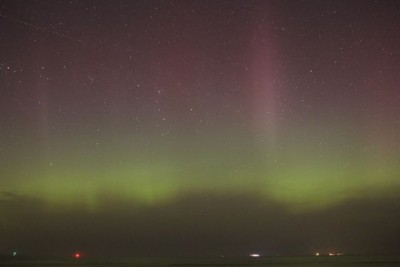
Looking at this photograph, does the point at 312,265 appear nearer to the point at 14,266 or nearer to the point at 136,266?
the point at 136,266

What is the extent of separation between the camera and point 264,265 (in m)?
26.1

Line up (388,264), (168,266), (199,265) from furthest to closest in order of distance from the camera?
(199,265)
(168,266)
(388,264)

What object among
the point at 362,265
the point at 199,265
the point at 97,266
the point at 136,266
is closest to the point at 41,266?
the point at 97,266

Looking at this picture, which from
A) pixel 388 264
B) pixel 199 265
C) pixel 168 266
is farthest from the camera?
pixel 199 265

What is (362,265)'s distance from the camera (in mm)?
23734

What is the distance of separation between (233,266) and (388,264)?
27.2ft

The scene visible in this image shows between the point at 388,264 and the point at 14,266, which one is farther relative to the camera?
the point at 14,266

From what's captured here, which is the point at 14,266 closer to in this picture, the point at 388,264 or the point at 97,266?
the point at 97,266

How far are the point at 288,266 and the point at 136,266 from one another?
326 inches

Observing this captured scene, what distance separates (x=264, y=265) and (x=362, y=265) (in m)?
5.45

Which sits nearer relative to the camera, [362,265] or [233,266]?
[362,265]

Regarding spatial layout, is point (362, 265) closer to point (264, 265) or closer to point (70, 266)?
point (264, 265)

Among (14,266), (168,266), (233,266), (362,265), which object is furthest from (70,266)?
(362,265)

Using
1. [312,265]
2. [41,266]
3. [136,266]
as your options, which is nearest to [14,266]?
[41,266]
